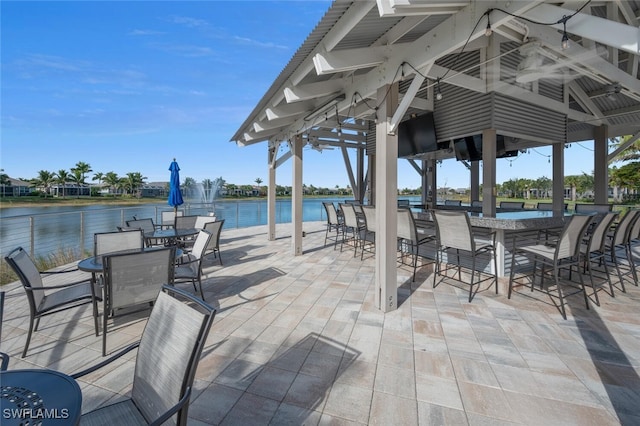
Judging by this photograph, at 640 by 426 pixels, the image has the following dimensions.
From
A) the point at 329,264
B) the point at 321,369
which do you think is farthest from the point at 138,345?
the point at 329,264

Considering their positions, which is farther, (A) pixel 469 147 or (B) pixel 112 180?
(B) pixel 112 180

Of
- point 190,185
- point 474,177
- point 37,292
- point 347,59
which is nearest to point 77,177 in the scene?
point 190,185

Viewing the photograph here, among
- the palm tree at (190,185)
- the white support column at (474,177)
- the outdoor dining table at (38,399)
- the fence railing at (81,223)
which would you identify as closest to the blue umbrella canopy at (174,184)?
the fence railing at (81,223)

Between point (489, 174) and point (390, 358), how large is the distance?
3.55 meters

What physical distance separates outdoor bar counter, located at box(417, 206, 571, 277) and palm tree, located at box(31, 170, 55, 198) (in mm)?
53897

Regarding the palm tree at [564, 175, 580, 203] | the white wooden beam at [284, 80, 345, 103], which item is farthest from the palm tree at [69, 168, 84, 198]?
the palm tree at [564, 175, 580, 203]

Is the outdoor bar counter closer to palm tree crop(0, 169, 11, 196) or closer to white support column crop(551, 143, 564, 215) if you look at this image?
white support column crop(551, 143, 564, 215)

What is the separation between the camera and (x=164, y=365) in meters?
1.16

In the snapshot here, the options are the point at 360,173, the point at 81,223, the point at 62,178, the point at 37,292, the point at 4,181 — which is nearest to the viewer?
the point at 37,292

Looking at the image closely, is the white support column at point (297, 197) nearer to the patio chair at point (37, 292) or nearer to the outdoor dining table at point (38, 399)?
the patio chair at point (37, 292)

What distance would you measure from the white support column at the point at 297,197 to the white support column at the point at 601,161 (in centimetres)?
747

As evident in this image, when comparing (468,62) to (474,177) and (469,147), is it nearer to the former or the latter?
(469,147)

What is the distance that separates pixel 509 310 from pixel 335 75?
4.08m

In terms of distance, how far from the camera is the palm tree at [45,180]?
38438 mm
